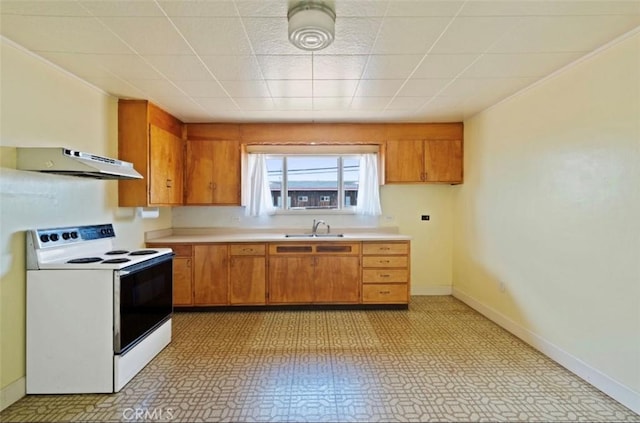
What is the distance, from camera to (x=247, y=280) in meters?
4.12

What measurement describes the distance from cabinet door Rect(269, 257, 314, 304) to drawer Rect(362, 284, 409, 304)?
698mm

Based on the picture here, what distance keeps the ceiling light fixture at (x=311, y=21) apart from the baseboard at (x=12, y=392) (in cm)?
291

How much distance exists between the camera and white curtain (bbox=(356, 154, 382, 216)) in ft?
15.3

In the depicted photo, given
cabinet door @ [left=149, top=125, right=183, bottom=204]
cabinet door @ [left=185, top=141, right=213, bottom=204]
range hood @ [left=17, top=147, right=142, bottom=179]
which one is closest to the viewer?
range hood @ [left=17, top=147, right=142, bottom=179]

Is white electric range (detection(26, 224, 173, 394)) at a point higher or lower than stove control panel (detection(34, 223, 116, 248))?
lower

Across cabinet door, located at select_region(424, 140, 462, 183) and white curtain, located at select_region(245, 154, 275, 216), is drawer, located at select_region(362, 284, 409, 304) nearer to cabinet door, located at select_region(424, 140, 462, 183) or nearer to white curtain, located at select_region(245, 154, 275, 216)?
cabinet door, located at select_region(424, 140, 462, 183)

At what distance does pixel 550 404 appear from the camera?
222 centimetres

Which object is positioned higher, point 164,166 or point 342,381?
point 164,166

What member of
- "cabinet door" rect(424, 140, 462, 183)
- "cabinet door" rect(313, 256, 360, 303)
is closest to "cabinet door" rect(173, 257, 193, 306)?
"cabinet door" rect(313, 256, 360, 303)

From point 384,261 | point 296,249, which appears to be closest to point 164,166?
point 296,249

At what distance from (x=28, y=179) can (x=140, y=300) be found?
117 cm

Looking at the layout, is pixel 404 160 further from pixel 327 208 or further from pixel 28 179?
pixel 28 179

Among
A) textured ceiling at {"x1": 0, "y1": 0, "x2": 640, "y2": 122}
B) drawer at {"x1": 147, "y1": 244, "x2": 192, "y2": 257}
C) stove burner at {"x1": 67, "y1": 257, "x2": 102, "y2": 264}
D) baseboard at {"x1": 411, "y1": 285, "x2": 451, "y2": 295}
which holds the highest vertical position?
textured ceiling at {"x1": 0, "y1": 0, "x2": 640, "y2": 122}

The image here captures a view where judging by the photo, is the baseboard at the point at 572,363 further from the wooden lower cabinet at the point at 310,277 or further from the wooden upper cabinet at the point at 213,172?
the wooden upper cabinet at the point at 213,172
